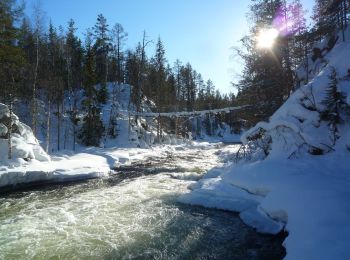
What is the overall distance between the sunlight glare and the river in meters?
10.1

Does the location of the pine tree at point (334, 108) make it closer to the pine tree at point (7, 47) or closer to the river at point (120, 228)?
the river at point (120, 228)

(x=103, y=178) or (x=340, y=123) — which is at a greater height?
(x=340, y=123)

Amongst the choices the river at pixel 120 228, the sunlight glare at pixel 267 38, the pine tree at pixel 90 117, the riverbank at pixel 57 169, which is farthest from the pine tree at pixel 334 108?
the pine tree at pixel 90 117

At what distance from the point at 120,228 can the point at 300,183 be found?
5.31m

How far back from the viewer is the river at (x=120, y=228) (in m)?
7.59

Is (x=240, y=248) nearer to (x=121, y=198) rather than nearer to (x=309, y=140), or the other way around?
(x=309, y=140)

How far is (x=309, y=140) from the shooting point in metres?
11.1

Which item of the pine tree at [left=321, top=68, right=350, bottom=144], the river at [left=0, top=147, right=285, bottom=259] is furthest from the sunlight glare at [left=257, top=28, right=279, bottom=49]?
the river at [left=0, top=147, right=285, bottom=259]

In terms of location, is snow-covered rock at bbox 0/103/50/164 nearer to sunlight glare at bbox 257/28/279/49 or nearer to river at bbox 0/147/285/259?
river at bbox 0/147/285/259

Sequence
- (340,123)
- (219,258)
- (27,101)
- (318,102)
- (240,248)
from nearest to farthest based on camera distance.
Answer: (219,258)
(240,248)
(340,123)
(318,102)
(27,101)

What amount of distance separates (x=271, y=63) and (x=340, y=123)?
8.51 meters

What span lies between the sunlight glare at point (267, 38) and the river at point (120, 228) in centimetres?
1014

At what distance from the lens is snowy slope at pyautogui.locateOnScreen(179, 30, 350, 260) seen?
637 cm

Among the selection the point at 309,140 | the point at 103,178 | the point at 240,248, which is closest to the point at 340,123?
the point at 309,140
